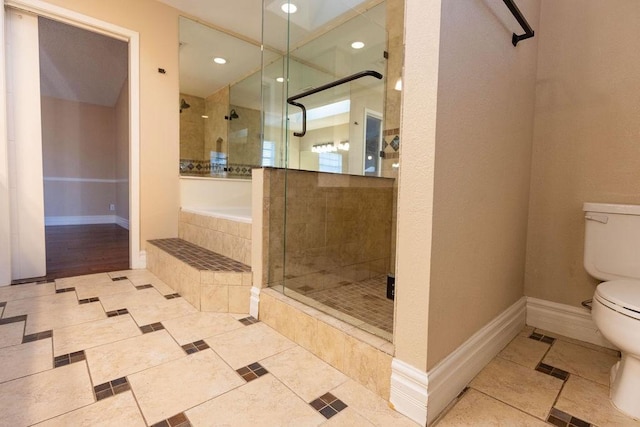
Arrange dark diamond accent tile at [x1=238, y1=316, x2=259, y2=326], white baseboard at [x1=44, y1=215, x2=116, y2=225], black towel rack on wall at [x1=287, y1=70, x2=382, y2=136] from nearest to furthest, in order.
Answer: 1. dark diamond accent tile at [x1=238, y1=316, x2=259, y2=326]
2. black towel rack on wall at [x1=287, y1=70, x2=382, y2=136]
3. white baseboard at [x1=44, y1=215, x2=116, y2=225]

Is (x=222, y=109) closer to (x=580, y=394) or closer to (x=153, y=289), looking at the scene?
(x=153, y=289)

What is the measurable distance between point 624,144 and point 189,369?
2207 mm

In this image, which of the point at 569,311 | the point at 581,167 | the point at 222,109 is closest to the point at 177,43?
the point at 222,109

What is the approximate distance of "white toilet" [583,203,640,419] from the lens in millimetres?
1043

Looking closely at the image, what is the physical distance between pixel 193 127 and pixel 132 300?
10.8 ft

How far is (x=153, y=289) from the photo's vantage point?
89.2 inches

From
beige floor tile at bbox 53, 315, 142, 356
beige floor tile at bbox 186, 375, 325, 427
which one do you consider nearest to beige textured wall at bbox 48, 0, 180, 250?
beige floor tile at bbox 53, 315, 142, 356

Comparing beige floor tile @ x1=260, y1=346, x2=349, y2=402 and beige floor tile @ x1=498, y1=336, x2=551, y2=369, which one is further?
beige floor tile @ x1=498, y1=336, x2=551, y2=369

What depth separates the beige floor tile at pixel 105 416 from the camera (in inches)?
38.5

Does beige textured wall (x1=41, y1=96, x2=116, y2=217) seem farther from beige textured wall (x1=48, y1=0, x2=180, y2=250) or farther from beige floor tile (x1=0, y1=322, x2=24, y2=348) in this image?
beige floor tile (x1=0, y1=322, x2=24, y2=348)

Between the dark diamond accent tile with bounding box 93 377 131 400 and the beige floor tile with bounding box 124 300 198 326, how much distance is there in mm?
540

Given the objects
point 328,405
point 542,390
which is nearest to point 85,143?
point 328,405

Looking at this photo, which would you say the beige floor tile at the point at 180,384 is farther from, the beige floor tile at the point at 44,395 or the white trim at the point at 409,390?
the white trim at the point at 409,390

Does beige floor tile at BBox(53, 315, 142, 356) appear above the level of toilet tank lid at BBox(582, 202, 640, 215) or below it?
below
